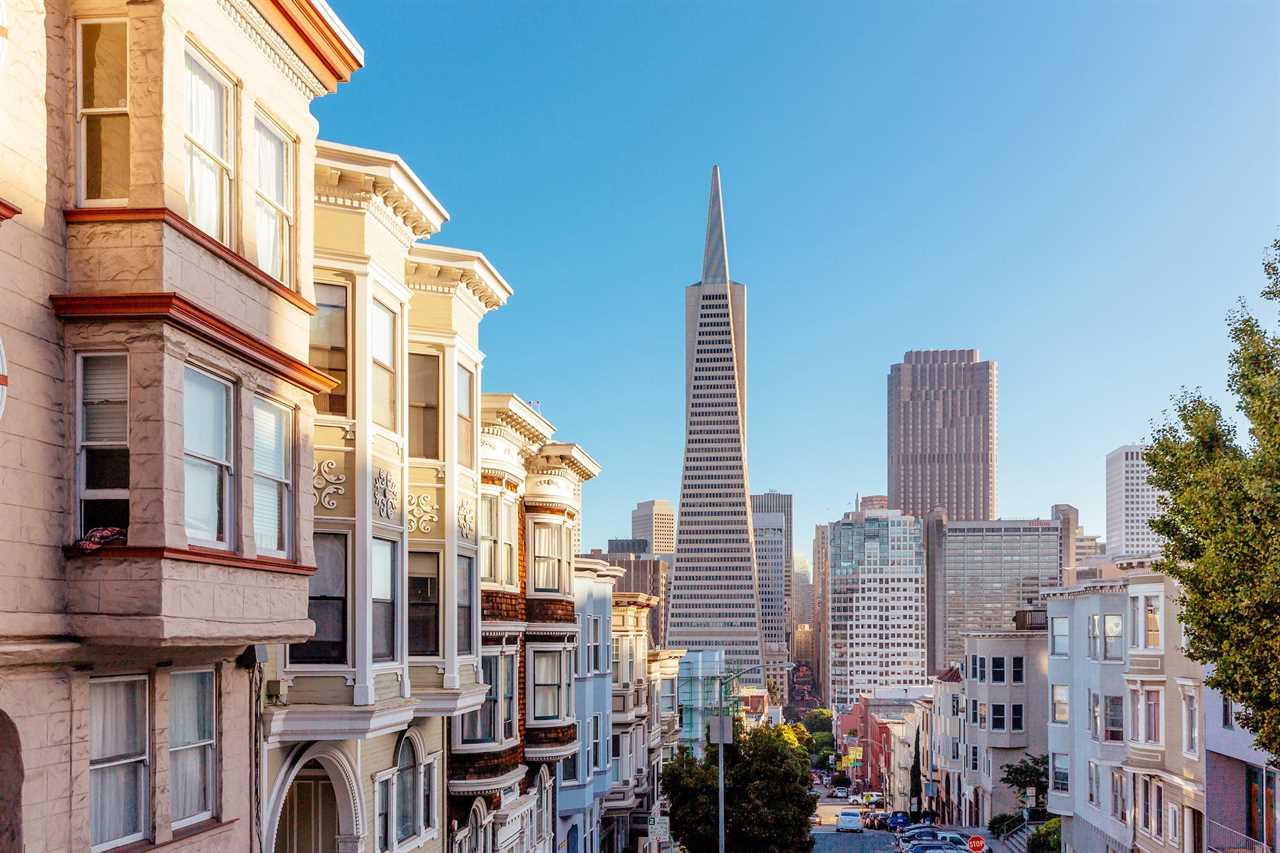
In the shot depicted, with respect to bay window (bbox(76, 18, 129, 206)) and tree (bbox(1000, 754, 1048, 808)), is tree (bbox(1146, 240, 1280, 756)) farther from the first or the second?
tree (bbox(1000, 754, 1048, 808))

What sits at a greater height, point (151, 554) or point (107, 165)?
point (107, 165)

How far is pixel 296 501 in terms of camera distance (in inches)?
515

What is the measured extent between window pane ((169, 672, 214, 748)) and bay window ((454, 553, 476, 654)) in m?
7.54

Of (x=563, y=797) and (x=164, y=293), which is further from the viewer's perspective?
(x=563, y=797)

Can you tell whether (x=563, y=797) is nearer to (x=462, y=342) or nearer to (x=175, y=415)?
(x=462, y=342)

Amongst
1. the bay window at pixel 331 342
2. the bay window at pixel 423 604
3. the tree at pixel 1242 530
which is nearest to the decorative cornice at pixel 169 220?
the bay window at pixel 331 342

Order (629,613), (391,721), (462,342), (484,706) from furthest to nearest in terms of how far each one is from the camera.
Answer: (629,613)
(484,706)
(462,342)
(391,721)

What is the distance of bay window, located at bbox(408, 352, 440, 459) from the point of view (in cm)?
1905

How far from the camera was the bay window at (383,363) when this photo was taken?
16.8 meters

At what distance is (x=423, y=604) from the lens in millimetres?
18891

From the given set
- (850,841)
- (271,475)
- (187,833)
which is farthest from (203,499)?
(850,841)

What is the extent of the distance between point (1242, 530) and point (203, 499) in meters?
13.1

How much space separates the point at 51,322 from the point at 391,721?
25.5 feet

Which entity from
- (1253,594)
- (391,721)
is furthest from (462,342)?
(1253,594)
